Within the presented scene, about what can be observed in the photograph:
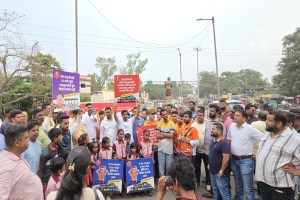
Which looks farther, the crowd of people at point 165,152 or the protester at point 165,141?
the protester at point 165,141

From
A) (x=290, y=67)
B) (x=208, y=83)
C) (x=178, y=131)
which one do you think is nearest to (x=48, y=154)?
(x=178, y=131)

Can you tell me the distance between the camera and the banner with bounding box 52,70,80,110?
696 centimetres

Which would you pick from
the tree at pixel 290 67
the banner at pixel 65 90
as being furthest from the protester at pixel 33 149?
the tree at pixel 290 67

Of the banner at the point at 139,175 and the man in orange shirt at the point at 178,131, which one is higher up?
the man in orange shirt at the point at 178,131

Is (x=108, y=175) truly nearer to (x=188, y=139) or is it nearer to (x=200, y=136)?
(x=188, y=139)

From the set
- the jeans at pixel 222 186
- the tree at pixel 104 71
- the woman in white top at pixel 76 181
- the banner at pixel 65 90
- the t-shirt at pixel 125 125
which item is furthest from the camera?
the tree at pixel 104 71

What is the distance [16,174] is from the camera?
250 cm

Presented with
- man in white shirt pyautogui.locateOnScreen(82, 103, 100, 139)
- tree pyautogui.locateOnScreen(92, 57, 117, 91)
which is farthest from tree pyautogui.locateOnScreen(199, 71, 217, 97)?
man in white shirt pyautogui.locateOnScreen(82, 103, 100, 139)

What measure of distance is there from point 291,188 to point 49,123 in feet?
14.8

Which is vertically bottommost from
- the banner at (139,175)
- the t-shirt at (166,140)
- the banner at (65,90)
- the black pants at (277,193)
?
the banner at (139,175)

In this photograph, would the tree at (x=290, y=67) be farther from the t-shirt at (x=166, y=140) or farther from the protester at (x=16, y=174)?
the protester at (x=16, y=174)

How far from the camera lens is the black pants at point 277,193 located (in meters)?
3.80

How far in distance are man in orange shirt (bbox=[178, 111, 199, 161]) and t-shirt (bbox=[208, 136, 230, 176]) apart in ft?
3.69

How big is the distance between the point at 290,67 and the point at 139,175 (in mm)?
41804
